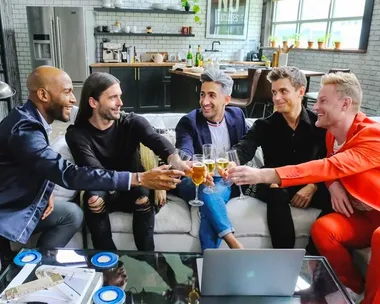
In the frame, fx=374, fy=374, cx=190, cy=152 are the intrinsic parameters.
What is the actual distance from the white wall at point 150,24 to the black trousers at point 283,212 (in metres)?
5.63

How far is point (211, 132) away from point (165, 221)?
656mm

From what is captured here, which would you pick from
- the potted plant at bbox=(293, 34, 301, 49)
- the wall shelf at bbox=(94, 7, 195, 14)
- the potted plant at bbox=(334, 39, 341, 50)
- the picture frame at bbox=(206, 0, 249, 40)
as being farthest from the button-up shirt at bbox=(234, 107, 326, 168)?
the picture frame at bbox=(206, 0, 249, 40)

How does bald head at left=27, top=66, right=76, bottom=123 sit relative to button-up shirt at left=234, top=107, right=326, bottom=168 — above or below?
above

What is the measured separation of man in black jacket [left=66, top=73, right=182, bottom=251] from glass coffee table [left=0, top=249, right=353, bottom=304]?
40cm

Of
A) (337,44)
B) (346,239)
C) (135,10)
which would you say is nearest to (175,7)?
(135,10)

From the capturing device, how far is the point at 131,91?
6.68m

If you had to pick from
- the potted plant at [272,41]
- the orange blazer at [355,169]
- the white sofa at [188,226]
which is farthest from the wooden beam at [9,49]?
the orange blazer at [355,169]

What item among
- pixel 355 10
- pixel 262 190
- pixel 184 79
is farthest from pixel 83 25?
pixel 262 190

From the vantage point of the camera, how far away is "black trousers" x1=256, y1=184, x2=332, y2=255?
6.97ft

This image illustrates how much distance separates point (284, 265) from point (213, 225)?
0.72 metres

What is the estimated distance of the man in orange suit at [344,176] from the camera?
1858mm

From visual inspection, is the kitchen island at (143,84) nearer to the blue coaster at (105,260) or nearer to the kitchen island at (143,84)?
the kitchen island at (143,84)

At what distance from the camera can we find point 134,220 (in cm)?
207

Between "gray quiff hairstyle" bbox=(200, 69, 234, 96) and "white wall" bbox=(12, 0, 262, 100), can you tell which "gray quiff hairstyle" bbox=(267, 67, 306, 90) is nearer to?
"gray quiff hairstyle" bbox=(200, 69, 234, 96)
